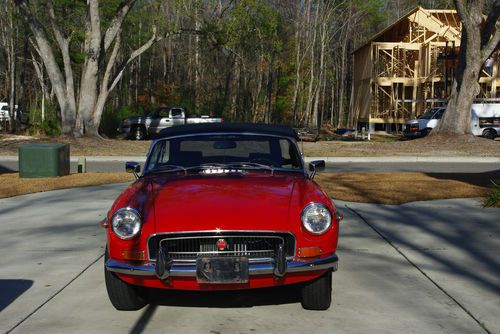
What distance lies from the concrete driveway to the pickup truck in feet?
86.9

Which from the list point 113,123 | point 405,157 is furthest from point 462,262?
point 113,123

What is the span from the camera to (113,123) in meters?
39.2

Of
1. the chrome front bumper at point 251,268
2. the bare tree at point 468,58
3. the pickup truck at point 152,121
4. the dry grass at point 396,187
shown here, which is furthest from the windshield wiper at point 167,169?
the pickup truck at point 152,121

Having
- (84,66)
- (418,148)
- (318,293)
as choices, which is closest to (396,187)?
(318,293)

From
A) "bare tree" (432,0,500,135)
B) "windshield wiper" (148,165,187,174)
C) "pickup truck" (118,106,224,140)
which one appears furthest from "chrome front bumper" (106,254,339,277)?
"pickup truck" (118,106,224,140)

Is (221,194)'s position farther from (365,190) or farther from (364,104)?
(364,104)

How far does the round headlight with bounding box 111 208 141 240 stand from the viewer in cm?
549

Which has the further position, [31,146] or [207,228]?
[31,146]

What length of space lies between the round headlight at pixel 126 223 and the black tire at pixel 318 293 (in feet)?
4.68

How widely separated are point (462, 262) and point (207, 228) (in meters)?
3.55

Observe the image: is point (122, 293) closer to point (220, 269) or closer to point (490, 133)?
point (220, 269)

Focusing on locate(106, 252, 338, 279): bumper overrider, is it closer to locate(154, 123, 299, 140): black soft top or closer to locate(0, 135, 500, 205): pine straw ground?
locate(154, 123, 299, 140): black soft top

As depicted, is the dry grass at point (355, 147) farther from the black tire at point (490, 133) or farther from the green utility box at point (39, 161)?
the green utility box at point (39, 161)

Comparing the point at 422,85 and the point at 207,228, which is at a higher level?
the point at 422,85
